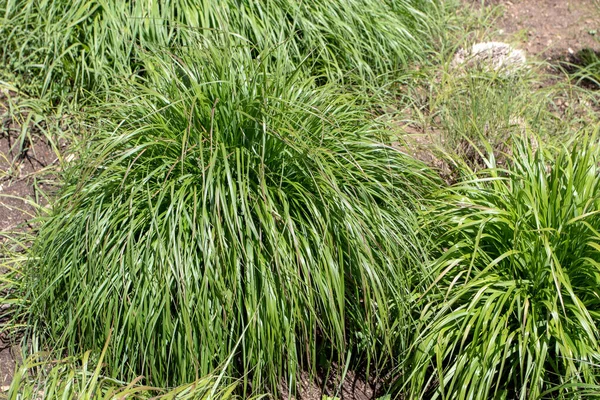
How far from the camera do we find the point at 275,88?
3.32 meters

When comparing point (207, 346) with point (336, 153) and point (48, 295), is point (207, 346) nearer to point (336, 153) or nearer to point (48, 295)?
point (48, 295)

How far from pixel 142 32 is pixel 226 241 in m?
1.73

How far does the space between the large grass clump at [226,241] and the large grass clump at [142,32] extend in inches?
31.2

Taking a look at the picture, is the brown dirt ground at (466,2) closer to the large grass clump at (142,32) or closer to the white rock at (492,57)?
the white rock at (492,57)

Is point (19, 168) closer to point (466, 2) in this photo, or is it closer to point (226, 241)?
point (226, 241)

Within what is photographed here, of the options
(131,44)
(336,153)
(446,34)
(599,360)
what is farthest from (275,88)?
(446,34)

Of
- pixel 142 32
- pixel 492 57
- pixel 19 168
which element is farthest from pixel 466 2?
pixel 19 168

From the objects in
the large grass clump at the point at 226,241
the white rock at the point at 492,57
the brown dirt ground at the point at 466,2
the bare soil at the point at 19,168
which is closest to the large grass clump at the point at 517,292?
the large grass clump at the point at 226,241

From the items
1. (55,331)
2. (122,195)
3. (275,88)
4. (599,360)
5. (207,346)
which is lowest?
(55,331)

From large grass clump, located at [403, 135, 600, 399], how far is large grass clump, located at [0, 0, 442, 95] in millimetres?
1299

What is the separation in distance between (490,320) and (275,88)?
55.9 inches

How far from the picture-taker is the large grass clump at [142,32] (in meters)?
4.09

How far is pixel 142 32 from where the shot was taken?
4090 millimetres

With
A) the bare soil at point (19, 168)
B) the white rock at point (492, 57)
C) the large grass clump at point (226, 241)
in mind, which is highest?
the white rock at point (492, 57)
